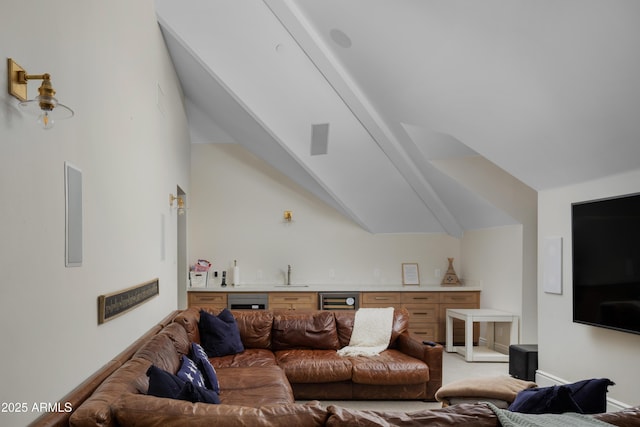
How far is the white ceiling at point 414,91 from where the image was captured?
3137 mm

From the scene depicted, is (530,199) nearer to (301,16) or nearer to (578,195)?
(578,195)

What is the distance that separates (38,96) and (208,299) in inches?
209

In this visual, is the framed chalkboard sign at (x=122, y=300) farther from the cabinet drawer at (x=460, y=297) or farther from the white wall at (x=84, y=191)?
the cabinet drawer at (x=460, y=297)

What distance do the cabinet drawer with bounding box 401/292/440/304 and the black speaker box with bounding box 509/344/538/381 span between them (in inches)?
71.6

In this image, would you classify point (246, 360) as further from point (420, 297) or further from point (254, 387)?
point (420, 297)

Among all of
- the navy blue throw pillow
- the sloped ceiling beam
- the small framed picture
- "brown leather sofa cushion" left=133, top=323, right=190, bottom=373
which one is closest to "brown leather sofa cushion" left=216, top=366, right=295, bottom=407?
"brown leather sofa cushion" left=133, top=323, right=190, bottom=373

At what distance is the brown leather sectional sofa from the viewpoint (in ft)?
6.36

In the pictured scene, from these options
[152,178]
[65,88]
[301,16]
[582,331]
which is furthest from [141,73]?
[582,331]

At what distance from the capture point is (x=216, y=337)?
4.87 metres

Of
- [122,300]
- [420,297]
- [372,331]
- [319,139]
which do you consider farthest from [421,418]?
[420,297]

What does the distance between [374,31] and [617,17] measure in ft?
6.01

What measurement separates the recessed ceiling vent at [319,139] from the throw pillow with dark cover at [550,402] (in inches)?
171

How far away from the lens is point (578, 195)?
4.33m

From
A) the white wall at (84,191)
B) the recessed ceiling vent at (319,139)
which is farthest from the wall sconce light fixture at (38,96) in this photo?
the recessed ceiling vent at (319,139)
